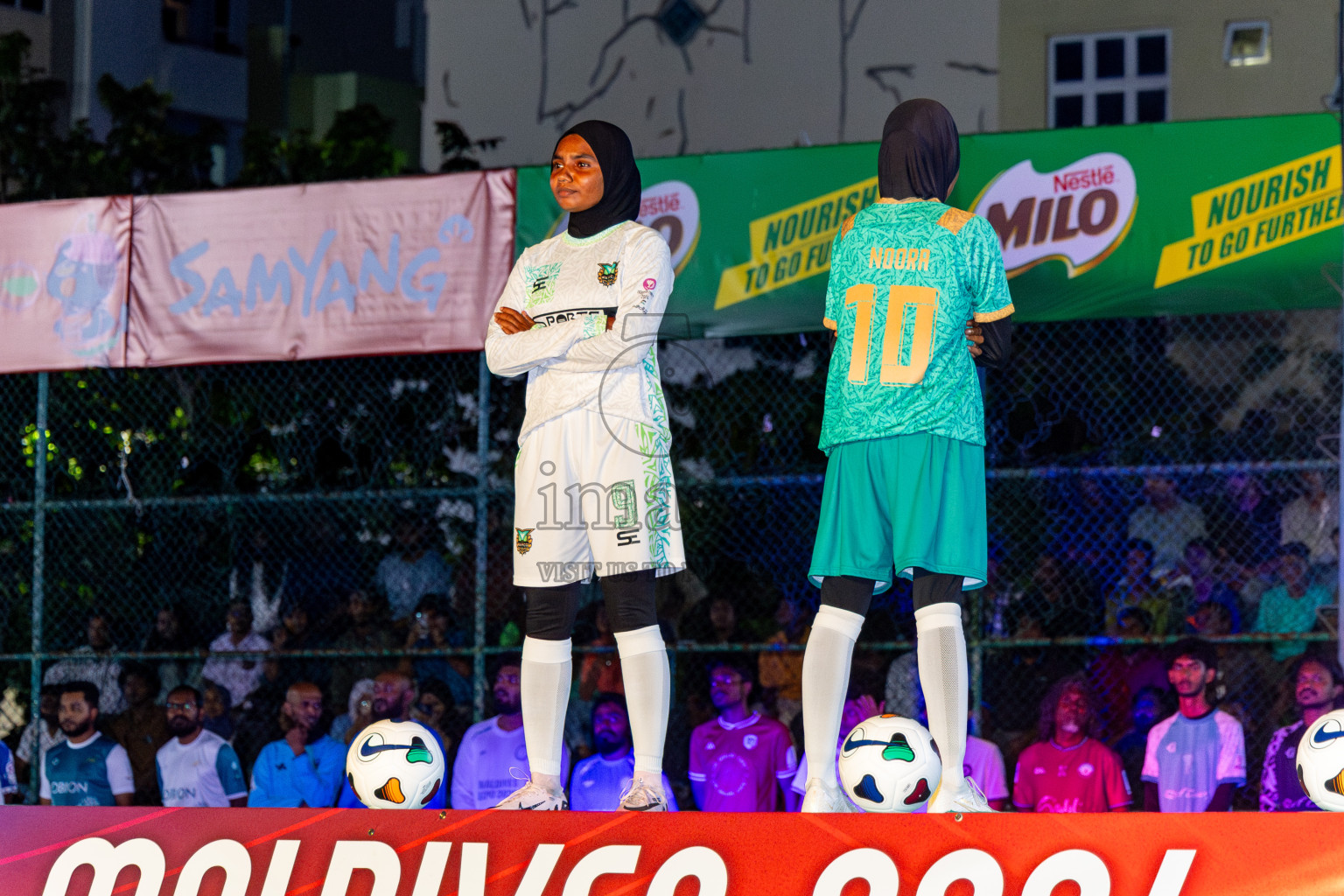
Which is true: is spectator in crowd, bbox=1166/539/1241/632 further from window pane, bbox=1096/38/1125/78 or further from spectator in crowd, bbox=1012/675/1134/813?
window pane, bbox=1096/38/1125/78

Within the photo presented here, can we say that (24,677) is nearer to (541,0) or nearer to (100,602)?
(100,602)

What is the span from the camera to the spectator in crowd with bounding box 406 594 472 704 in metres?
7.31

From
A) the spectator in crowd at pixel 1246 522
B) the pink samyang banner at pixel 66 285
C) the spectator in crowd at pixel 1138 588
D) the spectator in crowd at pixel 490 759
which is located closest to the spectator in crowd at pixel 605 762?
the spectator in crowd at pixel 490 759

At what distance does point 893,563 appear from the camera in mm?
4078

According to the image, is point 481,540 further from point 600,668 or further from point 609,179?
point 609,179

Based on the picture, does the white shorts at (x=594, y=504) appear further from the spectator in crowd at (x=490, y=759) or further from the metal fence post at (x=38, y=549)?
the metal fence post at (x=38, y=549)

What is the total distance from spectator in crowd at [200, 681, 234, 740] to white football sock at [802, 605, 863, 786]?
13.4ft

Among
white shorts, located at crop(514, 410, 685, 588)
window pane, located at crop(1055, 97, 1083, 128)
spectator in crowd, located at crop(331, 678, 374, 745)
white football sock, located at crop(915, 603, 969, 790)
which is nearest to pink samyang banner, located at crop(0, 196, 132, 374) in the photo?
spectator in crowd, located at crop(331, 678, 374, 745)

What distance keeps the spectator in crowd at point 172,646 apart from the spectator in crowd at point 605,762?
2096mm

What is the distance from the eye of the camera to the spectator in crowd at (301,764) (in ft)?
22.4

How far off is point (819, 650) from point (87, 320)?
443cm

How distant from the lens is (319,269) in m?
6.92

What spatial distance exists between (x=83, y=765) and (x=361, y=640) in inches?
51.4

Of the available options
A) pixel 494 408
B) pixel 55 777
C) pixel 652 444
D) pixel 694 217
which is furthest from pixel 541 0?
pixel 652 444
